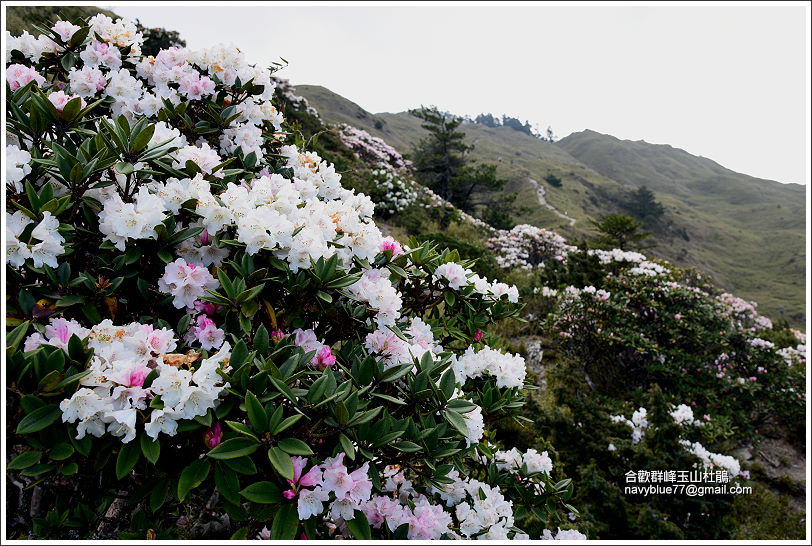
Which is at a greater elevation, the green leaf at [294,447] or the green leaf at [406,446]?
the green leaf at [294,447]

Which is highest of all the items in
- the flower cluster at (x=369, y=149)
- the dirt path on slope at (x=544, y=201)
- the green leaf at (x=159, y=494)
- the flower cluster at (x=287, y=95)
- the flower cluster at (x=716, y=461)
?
the dirt path on slope at (x=544, y=201)

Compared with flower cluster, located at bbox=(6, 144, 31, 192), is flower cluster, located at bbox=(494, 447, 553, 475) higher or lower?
lower

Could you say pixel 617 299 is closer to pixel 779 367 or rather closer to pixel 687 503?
pixel 779 367

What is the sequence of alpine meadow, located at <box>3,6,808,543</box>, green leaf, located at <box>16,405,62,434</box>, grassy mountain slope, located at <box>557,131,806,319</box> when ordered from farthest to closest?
grassy mountain slope, located at <box>557,131,806,319</box> → alpine meadow, located at <box>3,6,808,543</box> → green leaf, located at <box>16,405,62,434</box>

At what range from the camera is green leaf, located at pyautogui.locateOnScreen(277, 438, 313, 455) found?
102 cm

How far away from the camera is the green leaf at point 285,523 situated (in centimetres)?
104

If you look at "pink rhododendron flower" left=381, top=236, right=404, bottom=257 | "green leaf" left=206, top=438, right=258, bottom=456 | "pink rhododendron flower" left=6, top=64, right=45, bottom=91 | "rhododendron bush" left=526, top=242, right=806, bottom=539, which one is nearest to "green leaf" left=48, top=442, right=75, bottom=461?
"green leaf" left=206, top=438, right=258, bottom=456

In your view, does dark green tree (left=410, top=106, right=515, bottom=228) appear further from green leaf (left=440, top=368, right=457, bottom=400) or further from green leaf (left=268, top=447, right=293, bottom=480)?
green leaf (left=268, top=447, right=293, bottom=480)

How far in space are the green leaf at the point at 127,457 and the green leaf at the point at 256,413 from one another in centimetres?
30

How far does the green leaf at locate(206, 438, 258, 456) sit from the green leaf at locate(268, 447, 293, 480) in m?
0.05

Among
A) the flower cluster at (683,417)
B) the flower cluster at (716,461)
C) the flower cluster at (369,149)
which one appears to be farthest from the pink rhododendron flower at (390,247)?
the flower cluster at (369,149)

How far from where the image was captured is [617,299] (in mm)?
5828

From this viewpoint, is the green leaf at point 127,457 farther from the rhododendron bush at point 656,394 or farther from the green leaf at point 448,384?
the rhododendron bush at point 656,394

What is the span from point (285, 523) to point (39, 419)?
651 mm
